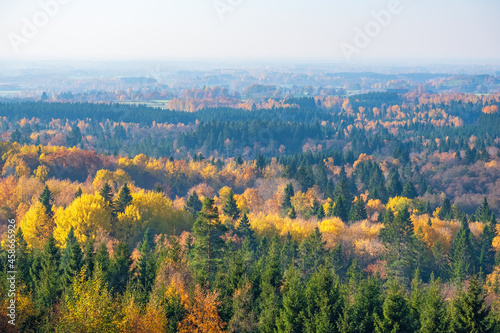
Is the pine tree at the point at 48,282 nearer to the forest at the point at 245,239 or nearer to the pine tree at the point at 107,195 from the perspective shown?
the forest at the point at 245,239

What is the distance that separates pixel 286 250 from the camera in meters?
69.3

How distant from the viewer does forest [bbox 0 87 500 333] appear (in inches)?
1470

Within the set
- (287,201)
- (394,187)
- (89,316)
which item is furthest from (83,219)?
(394,187)

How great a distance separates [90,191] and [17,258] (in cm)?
5000

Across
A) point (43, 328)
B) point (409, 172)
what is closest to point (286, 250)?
point (43, 328)

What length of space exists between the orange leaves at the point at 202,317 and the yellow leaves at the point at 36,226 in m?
41.8

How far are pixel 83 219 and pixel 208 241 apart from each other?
110 feet

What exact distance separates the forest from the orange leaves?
0.14m

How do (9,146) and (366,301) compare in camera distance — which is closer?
(366,301)

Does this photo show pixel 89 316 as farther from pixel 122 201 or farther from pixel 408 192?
pixel 408 192

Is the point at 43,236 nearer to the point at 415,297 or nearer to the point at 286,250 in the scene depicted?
the point at 286,250

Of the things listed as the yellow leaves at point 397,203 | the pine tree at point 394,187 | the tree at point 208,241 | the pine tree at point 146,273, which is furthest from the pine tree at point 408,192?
the tree at point 208,241

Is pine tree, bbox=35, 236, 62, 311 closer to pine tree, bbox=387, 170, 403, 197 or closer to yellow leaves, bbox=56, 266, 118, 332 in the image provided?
yellow leaves, bbox=56, 266, 118, 332

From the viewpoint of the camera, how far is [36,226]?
252ft
